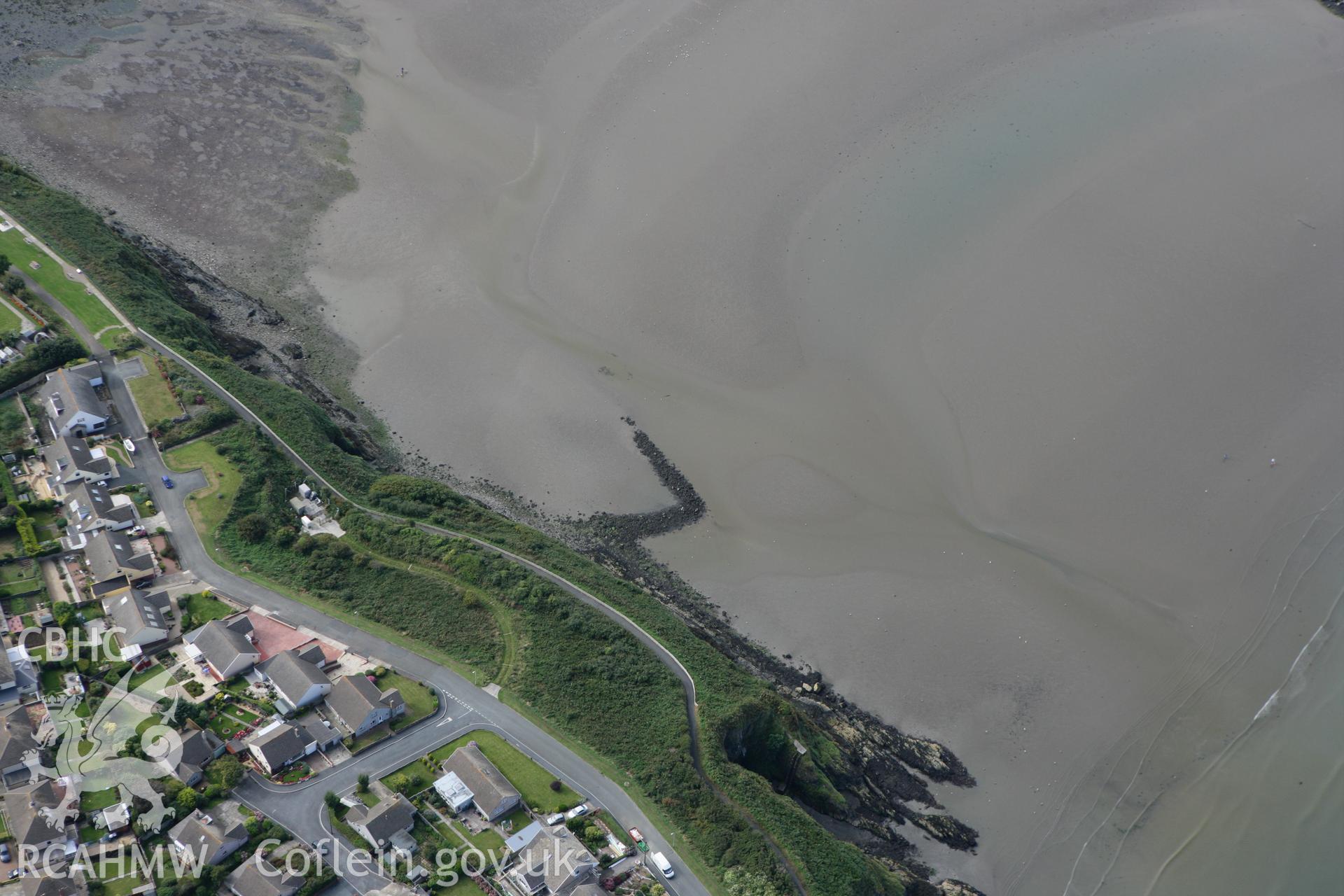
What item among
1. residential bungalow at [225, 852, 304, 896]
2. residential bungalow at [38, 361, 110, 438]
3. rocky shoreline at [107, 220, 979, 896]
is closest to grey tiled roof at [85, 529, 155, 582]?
residential bungalow at [38, 361, 110, 438]

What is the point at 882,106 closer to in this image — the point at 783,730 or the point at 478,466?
the point at 478,466

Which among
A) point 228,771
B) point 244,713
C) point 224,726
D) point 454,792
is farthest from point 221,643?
point 454,792

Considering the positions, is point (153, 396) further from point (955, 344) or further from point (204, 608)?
point (955, 344)

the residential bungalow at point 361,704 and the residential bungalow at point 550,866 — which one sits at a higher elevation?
the residential bungalow at point 361,704

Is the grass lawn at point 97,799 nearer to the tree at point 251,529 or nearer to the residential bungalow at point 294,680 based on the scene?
the residential bungalow at point 294,680

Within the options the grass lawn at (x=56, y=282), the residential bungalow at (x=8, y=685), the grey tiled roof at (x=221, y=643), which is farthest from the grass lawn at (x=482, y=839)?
the grass lawn at (x=56, y=282)
